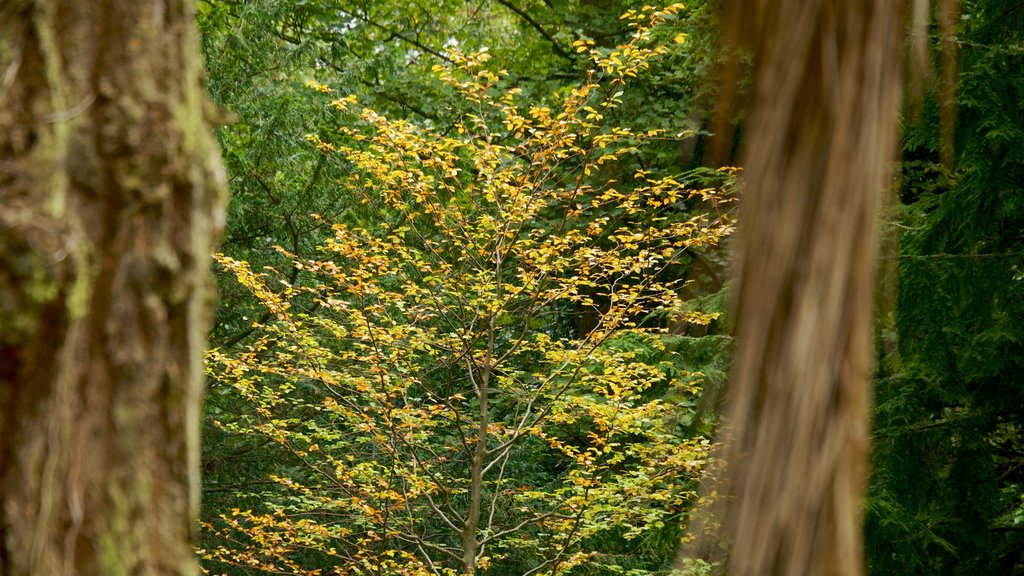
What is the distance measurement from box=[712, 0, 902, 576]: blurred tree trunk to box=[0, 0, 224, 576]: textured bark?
59 cm

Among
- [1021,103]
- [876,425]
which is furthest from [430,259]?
[1021,103]

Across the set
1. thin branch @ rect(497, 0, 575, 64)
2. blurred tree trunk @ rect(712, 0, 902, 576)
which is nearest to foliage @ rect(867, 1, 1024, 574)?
blurred tree trunk @ rect(712, 0, 902, 576)

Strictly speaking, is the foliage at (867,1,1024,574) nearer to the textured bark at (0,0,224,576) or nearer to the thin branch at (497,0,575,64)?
the textured bark at (0,0,224,576)

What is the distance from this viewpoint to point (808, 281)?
70 cm

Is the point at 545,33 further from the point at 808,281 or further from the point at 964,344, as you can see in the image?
the point at 808,281

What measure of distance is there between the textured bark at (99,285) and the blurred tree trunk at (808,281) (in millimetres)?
588

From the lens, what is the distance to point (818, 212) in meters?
0.71

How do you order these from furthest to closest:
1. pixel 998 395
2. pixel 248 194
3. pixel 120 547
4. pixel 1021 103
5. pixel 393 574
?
1. pixel 248 194
2. pixel 393 574
3. pixel 998 395
4. pixel 1021 103
5. pixel 120 547

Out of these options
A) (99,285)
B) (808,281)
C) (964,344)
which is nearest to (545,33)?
(964,344)

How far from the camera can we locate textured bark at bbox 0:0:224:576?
0.91 m

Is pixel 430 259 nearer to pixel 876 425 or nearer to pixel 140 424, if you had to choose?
pixel 876 425

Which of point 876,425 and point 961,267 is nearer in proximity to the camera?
point 961,267

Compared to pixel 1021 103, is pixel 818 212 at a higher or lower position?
lower

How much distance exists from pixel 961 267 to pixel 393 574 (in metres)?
3.78
